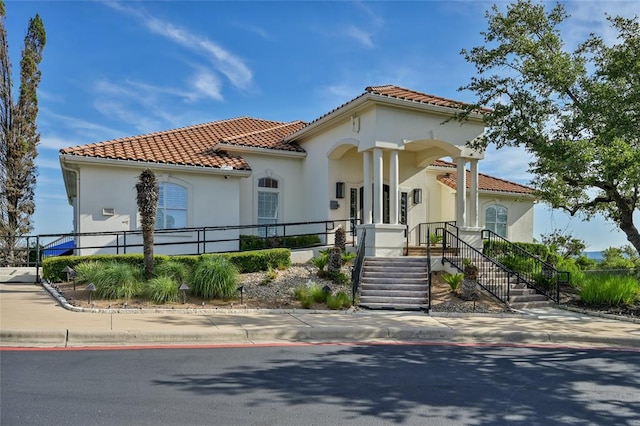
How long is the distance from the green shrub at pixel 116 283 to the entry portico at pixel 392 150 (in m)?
6.99

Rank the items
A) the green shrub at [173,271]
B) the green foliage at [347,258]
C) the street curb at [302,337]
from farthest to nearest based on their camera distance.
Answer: the green foliage at [347,258], the green shrub at [173,271], the street curb at [302,337]

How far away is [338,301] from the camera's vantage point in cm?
1095

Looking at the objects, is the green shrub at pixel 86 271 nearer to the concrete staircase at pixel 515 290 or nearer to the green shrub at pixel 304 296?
the green shrub at pixel 304 296

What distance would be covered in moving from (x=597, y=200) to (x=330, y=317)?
9.61 meters

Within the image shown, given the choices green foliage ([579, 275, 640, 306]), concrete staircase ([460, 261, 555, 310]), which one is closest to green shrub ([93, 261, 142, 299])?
concrete staircase ([460, 261, 555, 310])

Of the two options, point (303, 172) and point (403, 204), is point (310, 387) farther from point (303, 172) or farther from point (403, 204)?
point (403, 204)

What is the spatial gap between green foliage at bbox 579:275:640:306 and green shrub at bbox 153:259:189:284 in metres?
10.7

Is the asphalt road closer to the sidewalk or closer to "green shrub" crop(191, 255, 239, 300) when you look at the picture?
the sidewalk

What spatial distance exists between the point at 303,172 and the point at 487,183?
11.0 metres

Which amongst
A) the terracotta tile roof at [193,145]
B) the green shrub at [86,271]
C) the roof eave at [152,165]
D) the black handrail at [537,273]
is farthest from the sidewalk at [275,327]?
the terracotta tile roof at [193,145]

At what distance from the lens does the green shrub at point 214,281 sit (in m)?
11.0

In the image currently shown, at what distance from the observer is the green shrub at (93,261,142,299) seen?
34.0ft

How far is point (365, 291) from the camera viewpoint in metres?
12.2

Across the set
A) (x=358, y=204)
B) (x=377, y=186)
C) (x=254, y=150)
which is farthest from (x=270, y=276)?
(x=254, y=150)
